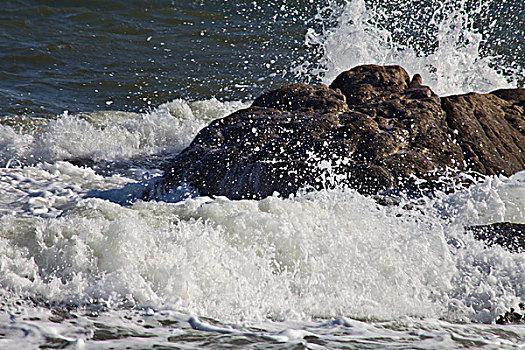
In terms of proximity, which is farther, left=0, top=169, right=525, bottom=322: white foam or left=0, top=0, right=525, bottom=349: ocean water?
left=0, top=169, right=525, bottom=322: white foam

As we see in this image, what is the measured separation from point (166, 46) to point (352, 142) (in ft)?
25.8

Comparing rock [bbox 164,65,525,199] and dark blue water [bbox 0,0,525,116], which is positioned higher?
dark blue water [bbox 0,0,525,116]

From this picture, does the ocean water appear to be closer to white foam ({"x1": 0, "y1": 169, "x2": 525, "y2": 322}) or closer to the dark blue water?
white foam ({"x1": 0, "y1": 169, "x2": 525, "y2": 322})

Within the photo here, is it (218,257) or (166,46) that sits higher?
(166,46)

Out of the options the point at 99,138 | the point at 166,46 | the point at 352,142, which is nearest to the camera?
the point at 352,142

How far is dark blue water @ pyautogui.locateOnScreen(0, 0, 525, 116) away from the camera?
32.2 ft

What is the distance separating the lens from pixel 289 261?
397cm

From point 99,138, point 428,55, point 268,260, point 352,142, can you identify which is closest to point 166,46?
point 99,138

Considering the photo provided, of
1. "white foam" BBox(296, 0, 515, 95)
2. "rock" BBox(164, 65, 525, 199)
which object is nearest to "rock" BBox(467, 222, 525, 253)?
"rock" BBox(164, 65, 525, 199)

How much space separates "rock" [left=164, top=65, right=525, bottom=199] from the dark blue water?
4.25 m

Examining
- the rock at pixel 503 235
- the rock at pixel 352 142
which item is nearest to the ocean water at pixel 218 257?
the rock at pixel 503 235

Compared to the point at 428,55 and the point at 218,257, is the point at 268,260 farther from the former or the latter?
the point at 428,55

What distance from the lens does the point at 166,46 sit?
1195 cm

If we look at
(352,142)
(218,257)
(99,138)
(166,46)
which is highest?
(166,46)
